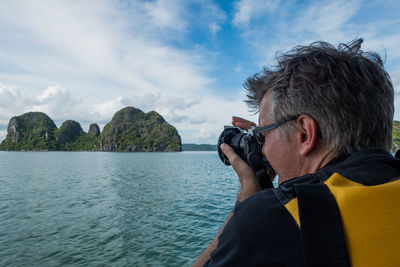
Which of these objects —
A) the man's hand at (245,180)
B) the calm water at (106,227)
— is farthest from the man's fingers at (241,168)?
the calm water at (106,227)

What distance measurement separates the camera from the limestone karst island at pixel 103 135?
6526 inches

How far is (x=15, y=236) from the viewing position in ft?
28.0

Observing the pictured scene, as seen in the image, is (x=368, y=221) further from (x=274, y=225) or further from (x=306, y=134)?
(x=306, y=134)

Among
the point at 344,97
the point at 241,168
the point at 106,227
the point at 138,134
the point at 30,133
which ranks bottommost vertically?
the point at 106,227

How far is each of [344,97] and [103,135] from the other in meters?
187

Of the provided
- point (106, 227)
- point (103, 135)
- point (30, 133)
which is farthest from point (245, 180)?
point (30, 133)

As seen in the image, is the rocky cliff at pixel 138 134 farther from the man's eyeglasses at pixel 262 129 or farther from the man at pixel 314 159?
the man at pixel 314 159

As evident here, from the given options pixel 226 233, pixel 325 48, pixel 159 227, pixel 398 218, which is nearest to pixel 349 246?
pixel 398 218

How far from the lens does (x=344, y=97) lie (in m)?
1.23

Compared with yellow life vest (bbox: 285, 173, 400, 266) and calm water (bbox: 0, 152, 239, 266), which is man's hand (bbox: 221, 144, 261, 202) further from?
calm water (bbox: 0, 152, 239, 266)

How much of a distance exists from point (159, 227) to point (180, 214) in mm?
1993

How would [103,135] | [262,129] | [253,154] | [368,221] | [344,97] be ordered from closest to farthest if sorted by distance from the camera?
1. [368,221]
2. [344,97]
3. [262,129]
4. [253,154]
5. [103,135]

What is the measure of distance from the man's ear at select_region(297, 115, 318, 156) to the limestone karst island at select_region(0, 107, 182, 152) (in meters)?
164

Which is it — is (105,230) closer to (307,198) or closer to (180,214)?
(180,214)
